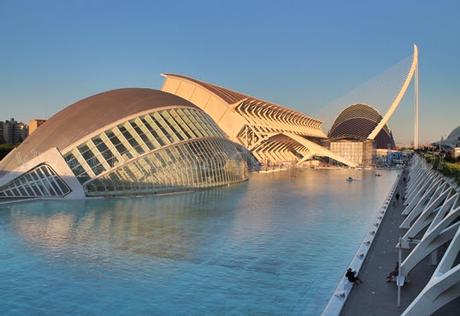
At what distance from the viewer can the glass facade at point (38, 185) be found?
25.8 metres

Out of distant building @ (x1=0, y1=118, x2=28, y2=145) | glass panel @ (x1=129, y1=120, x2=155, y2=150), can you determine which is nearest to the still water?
glass panel @ (x1=129, y1=120, x2=155, y2=150)

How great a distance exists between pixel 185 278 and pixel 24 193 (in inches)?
708

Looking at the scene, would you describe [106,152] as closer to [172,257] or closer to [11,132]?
[172,257]

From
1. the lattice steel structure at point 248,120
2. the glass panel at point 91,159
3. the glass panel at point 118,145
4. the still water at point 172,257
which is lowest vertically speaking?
the still water at point 172,257

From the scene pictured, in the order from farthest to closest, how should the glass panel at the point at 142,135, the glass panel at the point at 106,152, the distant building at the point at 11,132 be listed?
1. the distant building at the point at 11,132
2. the glass panel at the point at 142,135
3. the glass panel at the point at 106,152

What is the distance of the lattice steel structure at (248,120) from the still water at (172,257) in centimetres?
4864

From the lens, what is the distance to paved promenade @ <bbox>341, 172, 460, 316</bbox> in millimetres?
8914

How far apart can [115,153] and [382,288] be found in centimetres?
1989

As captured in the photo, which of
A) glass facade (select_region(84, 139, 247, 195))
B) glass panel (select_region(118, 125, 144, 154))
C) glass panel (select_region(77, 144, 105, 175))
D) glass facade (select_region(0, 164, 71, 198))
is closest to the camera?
glass facade (select_region(0, 164, 71, 198))

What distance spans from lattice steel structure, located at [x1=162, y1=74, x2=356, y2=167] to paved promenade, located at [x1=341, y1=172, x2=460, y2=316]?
188 feet

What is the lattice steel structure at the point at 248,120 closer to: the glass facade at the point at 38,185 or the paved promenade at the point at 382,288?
the glass facade at the point at 38,185

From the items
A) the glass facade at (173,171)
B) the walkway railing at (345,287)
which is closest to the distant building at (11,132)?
the glass facade at (173,171)

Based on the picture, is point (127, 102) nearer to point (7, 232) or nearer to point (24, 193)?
point (24, 193)

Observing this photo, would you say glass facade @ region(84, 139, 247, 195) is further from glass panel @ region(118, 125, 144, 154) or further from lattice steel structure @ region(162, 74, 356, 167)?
lattice steel structure @ region(162, 74, 356, 167)
